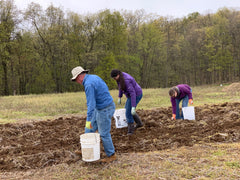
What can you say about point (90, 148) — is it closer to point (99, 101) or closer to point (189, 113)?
point (99, 101)

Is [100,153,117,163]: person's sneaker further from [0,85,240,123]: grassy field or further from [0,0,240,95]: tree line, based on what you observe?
[0,0,240,95]: tree line

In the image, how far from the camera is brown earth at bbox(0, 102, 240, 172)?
4.05 meters

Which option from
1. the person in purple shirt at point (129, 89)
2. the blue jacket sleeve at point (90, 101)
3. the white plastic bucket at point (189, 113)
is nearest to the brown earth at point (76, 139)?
the white plastic bucket at point (189, 113)

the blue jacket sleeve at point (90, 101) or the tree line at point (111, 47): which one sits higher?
the tree line at point (111, 47)

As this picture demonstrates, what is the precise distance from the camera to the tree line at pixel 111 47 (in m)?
27.8

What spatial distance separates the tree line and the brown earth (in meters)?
22.2

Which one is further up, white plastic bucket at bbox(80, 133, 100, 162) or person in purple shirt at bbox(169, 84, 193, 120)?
person in purple shirt at bbox(169, 84, 193, 120)

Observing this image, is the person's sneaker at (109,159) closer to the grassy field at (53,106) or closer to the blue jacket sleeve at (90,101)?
the blue jacket sleeve at (90,101)

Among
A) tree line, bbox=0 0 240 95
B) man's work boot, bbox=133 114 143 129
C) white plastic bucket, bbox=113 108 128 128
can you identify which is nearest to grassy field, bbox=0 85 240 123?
white plastic bucket, bbox=113 108 128 128

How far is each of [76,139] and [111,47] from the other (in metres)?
29.3

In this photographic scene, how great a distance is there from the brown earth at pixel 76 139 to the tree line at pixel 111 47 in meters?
22.2

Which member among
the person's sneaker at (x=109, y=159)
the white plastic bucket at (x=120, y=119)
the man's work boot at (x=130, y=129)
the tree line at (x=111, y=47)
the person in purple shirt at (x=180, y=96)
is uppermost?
the tree line at (x=111, y=47)

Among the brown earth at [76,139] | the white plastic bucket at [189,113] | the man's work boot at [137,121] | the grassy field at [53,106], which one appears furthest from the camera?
the grassy field at [53,106]

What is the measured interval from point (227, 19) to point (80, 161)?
3655 cm
